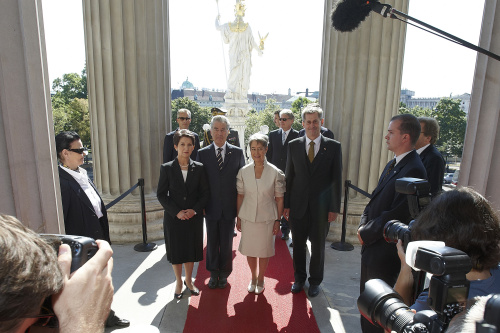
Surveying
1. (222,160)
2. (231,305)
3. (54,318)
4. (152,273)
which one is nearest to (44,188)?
(54,318)

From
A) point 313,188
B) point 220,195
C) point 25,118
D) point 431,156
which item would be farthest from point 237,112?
point 25,118

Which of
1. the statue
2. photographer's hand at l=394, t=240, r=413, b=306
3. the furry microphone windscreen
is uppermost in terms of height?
the statue

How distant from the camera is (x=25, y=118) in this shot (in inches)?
71.0

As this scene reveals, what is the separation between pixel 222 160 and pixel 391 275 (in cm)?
211

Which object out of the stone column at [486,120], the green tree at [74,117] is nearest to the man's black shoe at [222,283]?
the stone column at [486,120]

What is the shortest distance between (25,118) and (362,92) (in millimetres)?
4739

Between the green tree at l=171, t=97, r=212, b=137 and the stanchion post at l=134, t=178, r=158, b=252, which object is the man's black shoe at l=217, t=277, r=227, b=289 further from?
the green tree at l=171, t=97, r=212, b=137

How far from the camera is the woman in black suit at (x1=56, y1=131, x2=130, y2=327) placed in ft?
8.66

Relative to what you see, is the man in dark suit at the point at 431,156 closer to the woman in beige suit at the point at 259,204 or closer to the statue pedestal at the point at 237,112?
the woman in beige suit at the point at 259,204

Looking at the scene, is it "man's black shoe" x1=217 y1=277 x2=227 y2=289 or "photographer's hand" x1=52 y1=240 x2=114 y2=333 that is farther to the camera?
"man's black shoe" x1=217 y1=277 x2=227 y2=289

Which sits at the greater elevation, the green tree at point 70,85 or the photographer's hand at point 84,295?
the green tree at point 70,85

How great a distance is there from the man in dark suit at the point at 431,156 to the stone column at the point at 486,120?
26 cm

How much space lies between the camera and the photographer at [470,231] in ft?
3.94

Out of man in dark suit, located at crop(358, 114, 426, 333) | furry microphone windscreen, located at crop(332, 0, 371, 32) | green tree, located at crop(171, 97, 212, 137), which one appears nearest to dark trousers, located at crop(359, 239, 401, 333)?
man in dark suit, located at crop(358, 114, 426, 333)
